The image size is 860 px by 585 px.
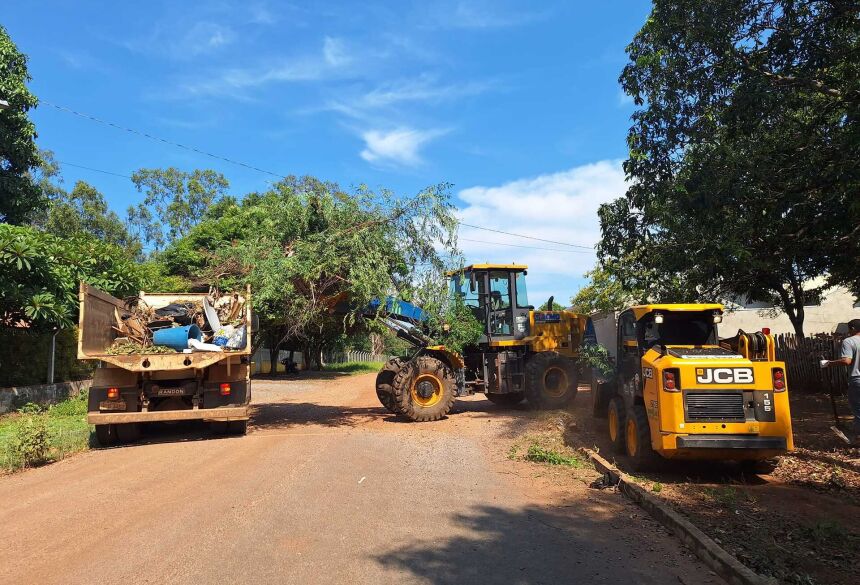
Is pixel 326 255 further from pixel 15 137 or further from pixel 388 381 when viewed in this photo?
pixel 15 137

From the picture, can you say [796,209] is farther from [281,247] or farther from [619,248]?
[281,247]

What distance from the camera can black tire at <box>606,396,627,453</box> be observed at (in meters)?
8.89

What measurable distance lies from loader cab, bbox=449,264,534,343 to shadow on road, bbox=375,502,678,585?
8.71 metres

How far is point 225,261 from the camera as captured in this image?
12.8 meters

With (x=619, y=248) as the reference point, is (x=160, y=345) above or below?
below

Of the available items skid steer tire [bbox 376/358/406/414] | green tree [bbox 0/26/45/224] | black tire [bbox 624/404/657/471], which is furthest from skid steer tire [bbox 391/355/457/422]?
green tree [bbox 0/26/45/224]

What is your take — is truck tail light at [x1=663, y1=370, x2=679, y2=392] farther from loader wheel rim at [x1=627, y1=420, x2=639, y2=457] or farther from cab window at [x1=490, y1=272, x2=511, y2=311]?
cab window at [x1=490, y1=272, x2=511, y2=311]

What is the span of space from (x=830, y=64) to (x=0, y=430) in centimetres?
1613

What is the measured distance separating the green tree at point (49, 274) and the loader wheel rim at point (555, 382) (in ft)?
35.5

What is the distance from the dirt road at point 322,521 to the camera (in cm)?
464

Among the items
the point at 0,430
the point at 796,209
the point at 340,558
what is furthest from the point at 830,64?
the point at 0,430

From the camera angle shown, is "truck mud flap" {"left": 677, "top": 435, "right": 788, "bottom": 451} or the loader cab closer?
"truck mud flap" {"left": 677, "top": 435, "right": 788, "bottom": 451}

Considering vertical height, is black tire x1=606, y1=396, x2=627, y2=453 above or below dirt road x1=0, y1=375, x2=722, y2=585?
above

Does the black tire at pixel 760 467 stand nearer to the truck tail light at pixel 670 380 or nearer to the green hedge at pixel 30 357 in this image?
the truck tail light at pixel 670 380
